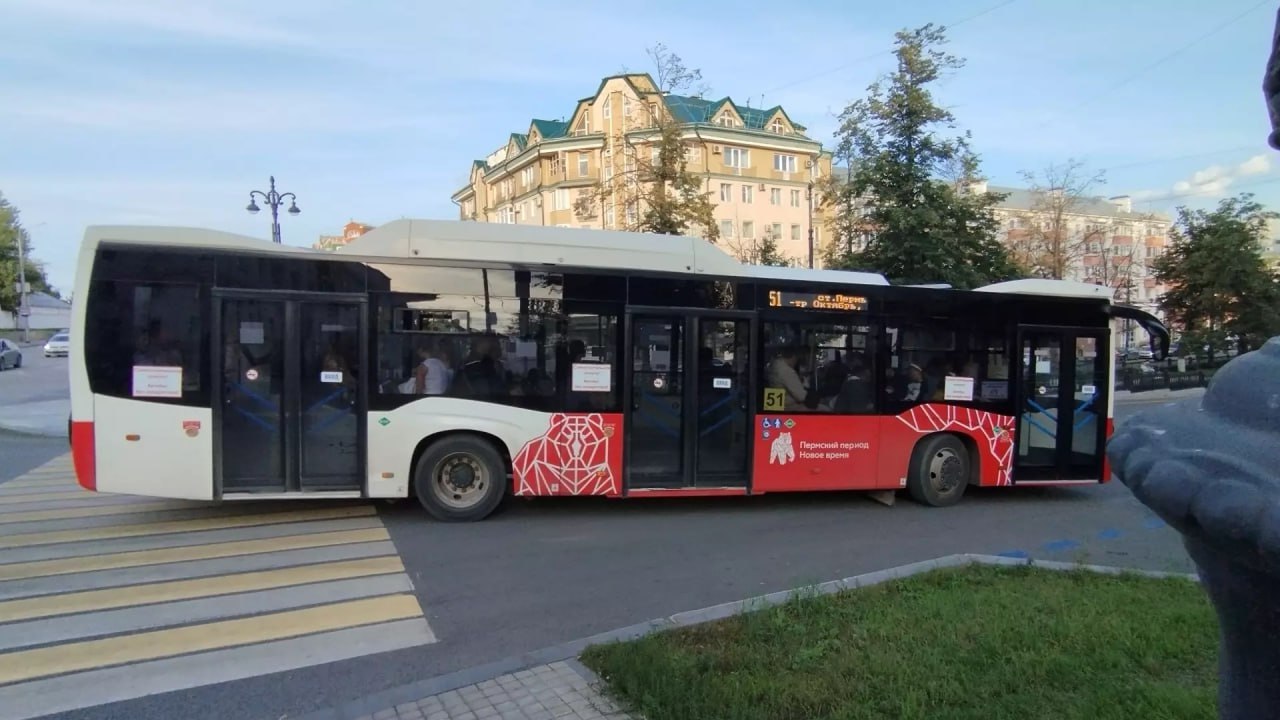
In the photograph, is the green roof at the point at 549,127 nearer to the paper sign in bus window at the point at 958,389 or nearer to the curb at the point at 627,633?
the paper sign in bus window at the point at 958,389

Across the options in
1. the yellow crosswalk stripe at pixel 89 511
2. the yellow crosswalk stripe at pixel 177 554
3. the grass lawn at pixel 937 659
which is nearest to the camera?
the grass lawn at pixel 937 659

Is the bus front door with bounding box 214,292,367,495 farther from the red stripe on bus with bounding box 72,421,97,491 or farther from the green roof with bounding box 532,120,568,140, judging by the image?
the green roof with bounding box 532,120,568,140

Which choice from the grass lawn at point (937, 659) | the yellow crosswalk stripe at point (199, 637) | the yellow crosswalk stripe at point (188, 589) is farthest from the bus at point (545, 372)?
the grass lawn at point (937, 659)

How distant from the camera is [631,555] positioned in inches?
282

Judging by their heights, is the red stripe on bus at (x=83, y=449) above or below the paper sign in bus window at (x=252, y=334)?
below

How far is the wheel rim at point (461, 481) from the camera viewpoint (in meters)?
8.29

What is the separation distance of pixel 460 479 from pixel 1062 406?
775 cm

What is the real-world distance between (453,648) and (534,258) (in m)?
4.58

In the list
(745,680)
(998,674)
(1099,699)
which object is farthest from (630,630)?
(1099,699)

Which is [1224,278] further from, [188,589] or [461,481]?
[188,589]

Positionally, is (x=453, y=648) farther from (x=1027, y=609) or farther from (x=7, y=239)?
(x=7, y=239)

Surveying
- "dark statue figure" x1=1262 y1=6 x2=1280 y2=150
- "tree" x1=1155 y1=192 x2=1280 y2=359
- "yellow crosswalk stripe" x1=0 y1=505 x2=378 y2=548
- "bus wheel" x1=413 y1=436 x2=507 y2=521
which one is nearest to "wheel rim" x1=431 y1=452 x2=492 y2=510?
"bus wheel" x1=413 y1=436 x2=507 y2=521

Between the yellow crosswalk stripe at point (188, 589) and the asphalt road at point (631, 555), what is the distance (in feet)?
1.54

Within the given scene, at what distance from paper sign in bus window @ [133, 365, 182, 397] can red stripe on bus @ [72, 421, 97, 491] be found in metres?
0.54
